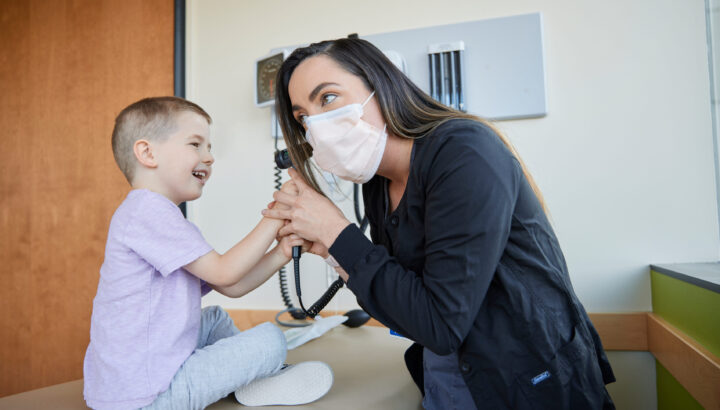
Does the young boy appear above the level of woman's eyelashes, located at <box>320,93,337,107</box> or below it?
below

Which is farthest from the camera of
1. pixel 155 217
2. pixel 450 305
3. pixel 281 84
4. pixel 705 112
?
pixel 705 112

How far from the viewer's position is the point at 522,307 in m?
0.80

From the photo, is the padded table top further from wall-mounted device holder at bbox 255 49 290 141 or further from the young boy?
wall-mounted device holder at bbox 255 49 290 141

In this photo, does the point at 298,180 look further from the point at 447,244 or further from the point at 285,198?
the point at 447,244

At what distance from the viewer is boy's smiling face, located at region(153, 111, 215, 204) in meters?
1.05

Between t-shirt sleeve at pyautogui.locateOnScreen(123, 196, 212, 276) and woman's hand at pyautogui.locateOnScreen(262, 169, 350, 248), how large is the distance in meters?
0.19

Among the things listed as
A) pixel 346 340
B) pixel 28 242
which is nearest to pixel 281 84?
pixel 346 340

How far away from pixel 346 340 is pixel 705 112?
1299mm

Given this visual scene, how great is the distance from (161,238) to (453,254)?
60 centimetres

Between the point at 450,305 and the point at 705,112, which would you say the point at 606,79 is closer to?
the point at 705,112

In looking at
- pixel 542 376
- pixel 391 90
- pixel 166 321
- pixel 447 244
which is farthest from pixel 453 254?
pixel 166 321

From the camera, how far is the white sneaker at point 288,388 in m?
0.92

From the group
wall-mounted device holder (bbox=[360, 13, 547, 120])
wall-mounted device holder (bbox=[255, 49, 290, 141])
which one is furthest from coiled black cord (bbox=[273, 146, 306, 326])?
wall-mounted device holder (bbox=[360, 13, 547, 120])

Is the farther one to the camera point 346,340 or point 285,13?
point 285,13
